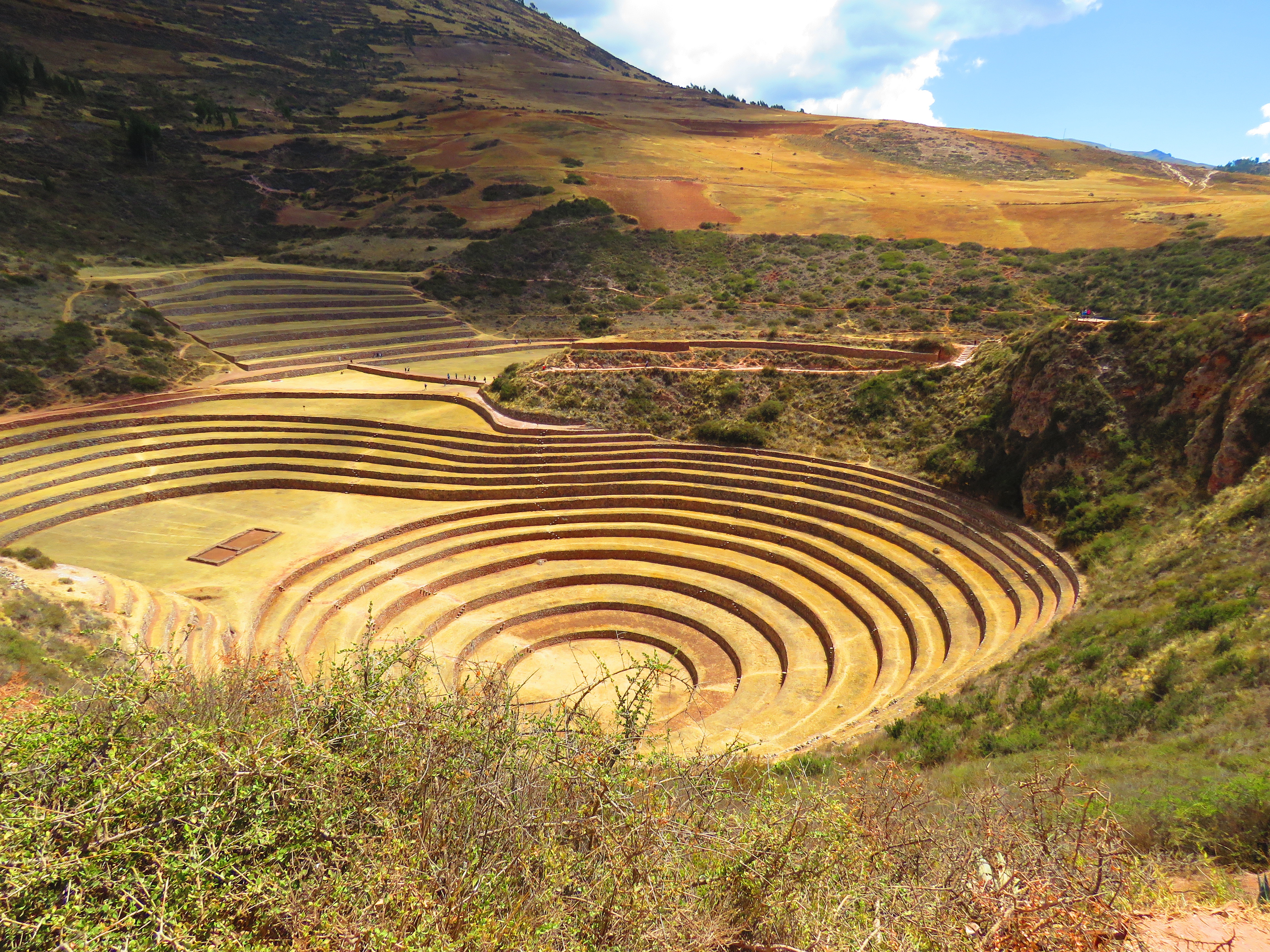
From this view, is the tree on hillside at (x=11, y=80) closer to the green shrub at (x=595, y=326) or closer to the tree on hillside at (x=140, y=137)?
the tree on hillside at (x=140, y=137)

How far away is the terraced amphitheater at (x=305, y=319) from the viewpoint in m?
37.4

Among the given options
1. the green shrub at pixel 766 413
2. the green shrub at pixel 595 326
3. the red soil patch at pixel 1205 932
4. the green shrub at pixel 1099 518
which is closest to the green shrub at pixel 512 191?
the green shrub at pixel 595 326

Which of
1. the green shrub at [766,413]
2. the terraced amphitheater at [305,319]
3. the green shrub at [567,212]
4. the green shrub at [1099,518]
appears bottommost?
the green shrub at [1099,518]

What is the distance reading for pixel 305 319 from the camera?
41906 millimetres

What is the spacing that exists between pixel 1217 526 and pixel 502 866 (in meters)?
14.8

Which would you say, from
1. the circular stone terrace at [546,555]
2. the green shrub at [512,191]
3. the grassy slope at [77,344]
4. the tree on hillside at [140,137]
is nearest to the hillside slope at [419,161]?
the tree on hillside at [140,137]

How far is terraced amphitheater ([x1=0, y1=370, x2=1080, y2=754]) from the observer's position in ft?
49.3

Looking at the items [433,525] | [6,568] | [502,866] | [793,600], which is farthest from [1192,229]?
[6,568]

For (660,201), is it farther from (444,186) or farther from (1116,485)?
(1116,485)

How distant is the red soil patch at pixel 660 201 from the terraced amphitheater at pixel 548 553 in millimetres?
40226

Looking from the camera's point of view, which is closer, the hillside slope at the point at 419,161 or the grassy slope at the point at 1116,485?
the grassy slope at the point at 1116,485

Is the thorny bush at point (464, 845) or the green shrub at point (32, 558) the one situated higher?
the thorny bush at point (464, 845)

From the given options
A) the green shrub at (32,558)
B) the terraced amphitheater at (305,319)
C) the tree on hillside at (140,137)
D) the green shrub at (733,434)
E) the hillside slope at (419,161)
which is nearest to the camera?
the green shrub at (32,558)

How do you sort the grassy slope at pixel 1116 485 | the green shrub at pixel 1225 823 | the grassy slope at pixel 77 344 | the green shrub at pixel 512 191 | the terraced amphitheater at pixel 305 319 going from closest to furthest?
the green shrub at pixel 1225 823
the grassy slope at pixel 1116 485
the grassy slope at pixel 77 344
the terraced amphitheater at pixel 305 319
the green shrub at pixel 512 191
